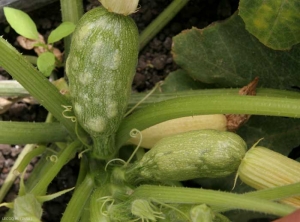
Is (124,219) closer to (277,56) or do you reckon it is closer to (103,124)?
(103,124)

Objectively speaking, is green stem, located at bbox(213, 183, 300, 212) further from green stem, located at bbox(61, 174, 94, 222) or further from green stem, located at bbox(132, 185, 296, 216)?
green stem, located at bbox(61, 174, 94, 222)

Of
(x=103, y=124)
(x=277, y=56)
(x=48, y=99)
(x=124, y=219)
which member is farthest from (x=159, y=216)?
(x=277, y=56)

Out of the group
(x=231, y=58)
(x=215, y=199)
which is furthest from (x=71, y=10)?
(x=215, y=199)

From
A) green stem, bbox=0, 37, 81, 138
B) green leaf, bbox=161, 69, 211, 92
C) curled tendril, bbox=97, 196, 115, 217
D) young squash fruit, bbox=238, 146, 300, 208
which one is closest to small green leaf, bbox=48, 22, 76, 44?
green stem, bbox=0, 37, 81, 138

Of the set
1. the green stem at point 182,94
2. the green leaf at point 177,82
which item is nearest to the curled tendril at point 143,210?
the green stem at point 182,94

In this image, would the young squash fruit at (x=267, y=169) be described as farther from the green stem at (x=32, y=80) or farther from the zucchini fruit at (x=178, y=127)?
the green stem at (x=32, y=80)

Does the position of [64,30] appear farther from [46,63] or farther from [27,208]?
[27,208]
